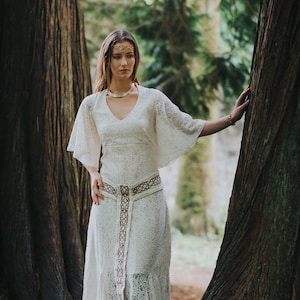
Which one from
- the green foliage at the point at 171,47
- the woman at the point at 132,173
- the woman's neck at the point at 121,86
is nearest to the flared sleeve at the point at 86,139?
the woman at the point at 132,173

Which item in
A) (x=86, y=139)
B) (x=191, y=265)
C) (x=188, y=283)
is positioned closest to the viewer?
(x=86, y=139)

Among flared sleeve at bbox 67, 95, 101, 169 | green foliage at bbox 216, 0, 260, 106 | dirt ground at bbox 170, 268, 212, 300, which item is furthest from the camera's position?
green foliage at bbox 216, 0, 260, 106

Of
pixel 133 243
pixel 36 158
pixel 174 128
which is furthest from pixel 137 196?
pixel 36 158

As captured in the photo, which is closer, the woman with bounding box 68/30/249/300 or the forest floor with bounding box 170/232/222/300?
the woman with bounding box 68/30/249/300

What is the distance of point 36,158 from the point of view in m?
5.76

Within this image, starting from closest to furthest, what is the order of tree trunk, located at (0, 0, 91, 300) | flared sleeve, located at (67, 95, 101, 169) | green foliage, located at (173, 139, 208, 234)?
flared sleeve, located at (67, 95, 101, 169) → tree trunk, located at (0, 0, 91, 300) → green foliage, located at (173, 139, 208, 234)

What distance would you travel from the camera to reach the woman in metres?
4.43

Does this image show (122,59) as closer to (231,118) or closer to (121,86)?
(121,86)

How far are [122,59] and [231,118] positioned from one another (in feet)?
2.71

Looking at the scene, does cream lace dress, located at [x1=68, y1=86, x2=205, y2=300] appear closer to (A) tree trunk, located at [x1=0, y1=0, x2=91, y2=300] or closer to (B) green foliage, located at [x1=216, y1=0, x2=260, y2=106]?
(A) tree trunk, located at [x1=0, y1=0, x2=91, y2=300]

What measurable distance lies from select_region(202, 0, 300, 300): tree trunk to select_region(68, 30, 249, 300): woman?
0.47 m

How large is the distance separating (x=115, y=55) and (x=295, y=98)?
1.30 meters

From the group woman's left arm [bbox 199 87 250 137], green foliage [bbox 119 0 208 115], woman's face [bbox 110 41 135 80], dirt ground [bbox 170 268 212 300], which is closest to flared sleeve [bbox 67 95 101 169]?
woman's face [bbox 110 41 135 80]

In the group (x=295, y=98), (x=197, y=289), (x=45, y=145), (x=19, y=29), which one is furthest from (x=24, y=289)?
(x=197, y=289)
